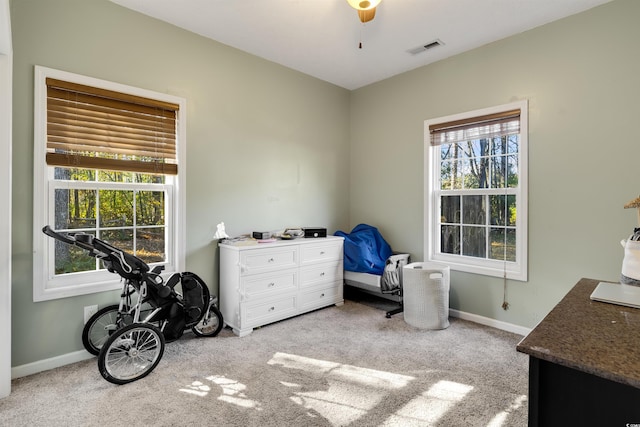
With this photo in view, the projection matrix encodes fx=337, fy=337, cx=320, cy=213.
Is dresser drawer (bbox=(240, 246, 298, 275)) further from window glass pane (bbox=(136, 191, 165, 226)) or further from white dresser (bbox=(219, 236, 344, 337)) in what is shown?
window glass pane (bbox=(136, 191, 165, 226))

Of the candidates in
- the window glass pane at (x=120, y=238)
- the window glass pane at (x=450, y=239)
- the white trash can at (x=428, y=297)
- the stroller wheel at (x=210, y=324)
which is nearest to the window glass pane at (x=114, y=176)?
the window glass pane at (x=120, y=238)

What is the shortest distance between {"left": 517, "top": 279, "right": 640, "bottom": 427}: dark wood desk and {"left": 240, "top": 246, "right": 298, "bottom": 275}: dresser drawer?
2403mm

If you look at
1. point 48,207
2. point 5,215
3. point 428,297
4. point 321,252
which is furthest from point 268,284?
point 5,215

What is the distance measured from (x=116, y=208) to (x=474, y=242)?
11.1ft

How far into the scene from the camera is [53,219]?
7.97 feet

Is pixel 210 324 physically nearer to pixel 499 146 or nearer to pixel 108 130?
pixel 108 130

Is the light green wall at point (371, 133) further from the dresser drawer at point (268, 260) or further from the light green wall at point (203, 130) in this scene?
the dresser drawer at point (268, 260)

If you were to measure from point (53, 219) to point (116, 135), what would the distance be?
2.54 ft

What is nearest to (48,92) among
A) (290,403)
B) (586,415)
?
(290,403)

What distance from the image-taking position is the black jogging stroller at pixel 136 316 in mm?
2152

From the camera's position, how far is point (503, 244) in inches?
129

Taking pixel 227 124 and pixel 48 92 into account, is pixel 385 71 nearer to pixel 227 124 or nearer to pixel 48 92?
pixel 227 124

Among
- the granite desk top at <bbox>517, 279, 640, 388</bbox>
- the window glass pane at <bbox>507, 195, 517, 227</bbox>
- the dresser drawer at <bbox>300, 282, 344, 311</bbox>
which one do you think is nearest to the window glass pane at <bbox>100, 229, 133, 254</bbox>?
the dresser drawer at <bbox>300, 282, 344, 311</bbox>

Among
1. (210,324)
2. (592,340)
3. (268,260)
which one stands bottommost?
(210,324)
